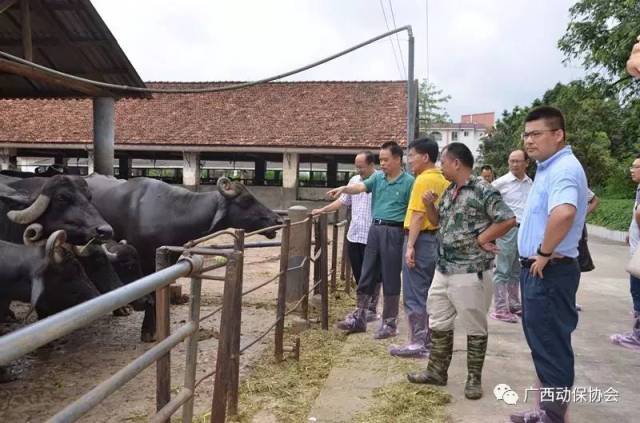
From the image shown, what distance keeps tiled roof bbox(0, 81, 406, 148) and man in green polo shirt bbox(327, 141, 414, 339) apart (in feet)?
41.4

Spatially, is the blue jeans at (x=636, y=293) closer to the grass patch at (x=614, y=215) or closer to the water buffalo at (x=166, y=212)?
the water buffalo at (x=166, y=212)

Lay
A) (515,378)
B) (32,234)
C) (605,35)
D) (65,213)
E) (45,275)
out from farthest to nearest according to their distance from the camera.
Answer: (605,35) → (65,213) → (32,234) → (45,275) → (515,378)

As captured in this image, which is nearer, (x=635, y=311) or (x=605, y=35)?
(x=635, y=311)

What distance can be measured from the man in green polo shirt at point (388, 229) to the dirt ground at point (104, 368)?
46.6 inches

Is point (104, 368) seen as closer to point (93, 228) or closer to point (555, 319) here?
point (93, 228)

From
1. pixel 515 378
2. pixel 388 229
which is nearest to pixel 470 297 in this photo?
pixel 515 378

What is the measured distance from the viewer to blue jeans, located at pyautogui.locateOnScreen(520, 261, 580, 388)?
9.50 feet

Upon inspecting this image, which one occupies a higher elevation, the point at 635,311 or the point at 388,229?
the point at 388,229

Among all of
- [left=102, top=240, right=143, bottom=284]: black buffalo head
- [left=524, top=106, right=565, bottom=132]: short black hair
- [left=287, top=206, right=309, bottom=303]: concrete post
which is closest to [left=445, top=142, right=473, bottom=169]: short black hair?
[left=524, top=106, right=565, bottom=132]: short black hair

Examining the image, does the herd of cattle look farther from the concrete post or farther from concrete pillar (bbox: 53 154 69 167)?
concrete pillar (bbox: 53 154 69 167)

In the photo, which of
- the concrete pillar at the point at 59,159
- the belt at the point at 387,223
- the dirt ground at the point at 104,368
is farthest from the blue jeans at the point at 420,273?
the concrete pillar at the point at 59,159

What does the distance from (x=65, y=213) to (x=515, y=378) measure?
381 cm

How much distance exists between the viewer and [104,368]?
462cm

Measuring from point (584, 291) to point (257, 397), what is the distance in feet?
17.3
